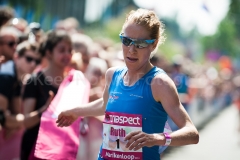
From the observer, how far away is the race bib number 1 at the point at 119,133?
156 inches

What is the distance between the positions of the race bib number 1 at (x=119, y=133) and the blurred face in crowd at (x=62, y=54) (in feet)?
7.45

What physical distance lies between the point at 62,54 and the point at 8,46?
82cm

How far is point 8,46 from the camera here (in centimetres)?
672

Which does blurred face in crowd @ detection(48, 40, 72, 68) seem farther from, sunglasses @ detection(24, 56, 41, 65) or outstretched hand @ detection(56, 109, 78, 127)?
outstretched hand @ detection(56, 109, 78, 127)

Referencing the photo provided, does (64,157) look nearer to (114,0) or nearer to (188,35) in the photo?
(114,0)

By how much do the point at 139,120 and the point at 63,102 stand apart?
1.66 meters

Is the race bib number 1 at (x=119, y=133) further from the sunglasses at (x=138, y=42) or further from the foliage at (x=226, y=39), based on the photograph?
the foliage at (x=226, y=39)

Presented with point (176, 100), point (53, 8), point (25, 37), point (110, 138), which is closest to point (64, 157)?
point (110, 138)

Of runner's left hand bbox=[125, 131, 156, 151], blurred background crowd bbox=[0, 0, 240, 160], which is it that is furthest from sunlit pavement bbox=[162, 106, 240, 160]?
runner's left hand bbox=[125, 131, 156, 151]

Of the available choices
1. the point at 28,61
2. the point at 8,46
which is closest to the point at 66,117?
the point at 8,46

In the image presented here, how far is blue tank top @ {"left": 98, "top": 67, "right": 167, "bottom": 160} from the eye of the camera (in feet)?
13.0

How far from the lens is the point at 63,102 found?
5.46 m

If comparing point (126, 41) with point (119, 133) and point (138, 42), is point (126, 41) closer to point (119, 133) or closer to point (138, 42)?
point (138, 42)

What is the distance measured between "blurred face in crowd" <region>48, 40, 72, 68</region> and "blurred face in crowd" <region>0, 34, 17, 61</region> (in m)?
0.64
